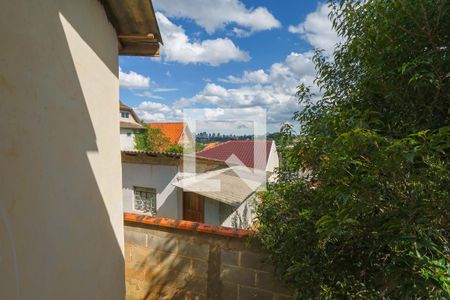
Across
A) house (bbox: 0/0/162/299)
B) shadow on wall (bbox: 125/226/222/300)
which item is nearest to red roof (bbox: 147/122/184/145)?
shadow on wall (bbox: 125/226/222/300)

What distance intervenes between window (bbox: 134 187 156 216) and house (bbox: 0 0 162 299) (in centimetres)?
1066

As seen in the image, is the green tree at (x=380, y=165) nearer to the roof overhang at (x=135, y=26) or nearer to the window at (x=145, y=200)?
the roof overhang at (x=135, y=26)

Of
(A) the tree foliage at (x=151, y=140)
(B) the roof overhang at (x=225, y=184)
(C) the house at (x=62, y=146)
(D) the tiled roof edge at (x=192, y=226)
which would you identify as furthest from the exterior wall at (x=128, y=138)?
→ (C) the house at (x=62, y=146)

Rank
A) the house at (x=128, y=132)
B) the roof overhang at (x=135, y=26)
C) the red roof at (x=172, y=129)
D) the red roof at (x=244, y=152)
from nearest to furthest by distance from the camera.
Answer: the roof overhang at (x=135, y=26) → the red roof at (x=244, y=152) → the house at (x=128, y=132) → the red roof at (x=172, y=129)

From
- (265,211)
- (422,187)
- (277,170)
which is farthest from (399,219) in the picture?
(277,170)

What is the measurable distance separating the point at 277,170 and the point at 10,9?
3971 mm

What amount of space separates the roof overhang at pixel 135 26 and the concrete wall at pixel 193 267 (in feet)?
12.2

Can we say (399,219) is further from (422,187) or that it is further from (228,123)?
(228,123)

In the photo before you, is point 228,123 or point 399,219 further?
point 228,123

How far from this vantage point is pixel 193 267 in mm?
5121

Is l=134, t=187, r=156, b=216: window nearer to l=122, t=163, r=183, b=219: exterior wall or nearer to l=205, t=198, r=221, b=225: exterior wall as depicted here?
l=122, t=163, r=183, b=219: exterior wall

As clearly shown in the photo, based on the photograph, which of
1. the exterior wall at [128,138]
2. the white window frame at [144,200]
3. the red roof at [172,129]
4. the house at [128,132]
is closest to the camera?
the white window frame at [144,200]

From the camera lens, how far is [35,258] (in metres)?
2.29

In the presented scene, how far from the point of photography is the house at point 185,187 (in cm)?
1284
